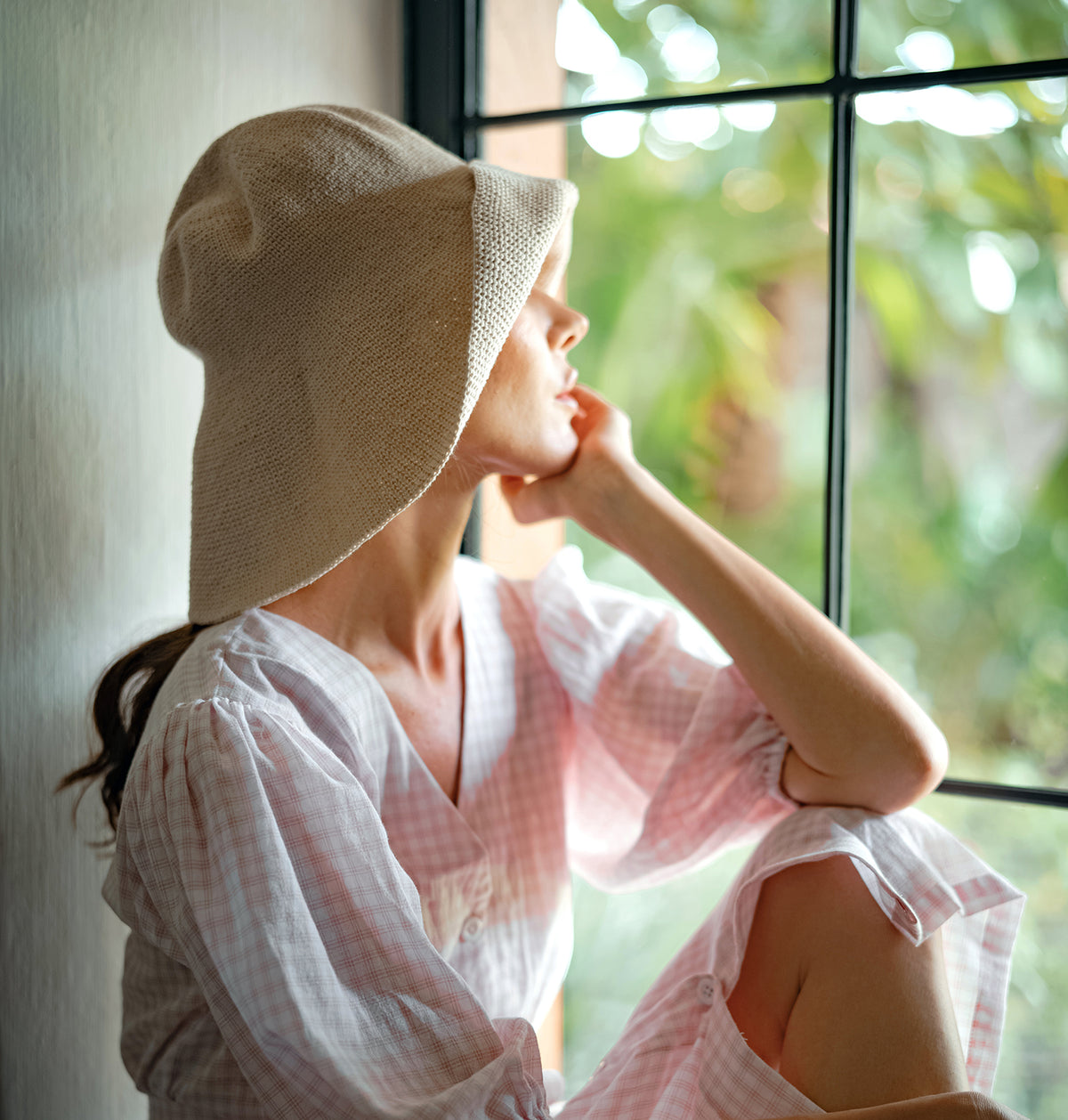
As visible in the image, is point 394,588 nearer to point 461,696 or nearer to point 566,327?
point 461,696

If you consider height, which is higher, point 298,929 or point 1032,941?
point 298,929

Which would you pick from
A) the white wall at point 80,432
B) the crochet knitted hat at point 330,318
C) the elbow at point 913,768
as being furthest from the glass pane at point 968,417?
the white wall at point 80,432

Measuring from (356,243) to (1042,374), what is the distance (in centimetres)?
91

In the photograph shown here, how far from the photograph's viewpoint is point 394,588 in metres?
0.94

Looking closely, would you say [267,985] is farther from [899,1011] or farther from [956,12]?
[956,12]

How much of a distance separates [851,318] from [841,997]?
680 millimetres

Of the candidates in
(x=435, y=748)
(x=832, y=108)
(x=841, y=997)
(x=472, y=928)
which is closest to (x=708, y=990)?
(x=841, y=997)

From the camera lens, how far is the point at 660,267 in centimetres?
139

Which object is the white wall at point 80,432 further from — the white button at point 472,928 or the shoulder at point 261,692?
the white button at point 472,928

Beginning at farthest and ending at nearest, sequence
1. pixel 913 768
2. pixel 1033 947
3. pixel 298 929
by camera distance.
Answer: pixel 1033 947
pixel 913 768
pixel 298 929

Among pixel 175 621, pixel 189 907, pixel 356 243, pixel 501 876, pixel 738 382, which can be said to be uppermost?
pixel 356 243

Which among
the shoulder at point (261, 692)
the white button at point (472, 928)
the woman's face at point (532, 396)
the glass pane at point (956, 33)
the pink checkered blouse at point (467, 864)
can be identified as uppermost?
the glass pane at point (956, 33)

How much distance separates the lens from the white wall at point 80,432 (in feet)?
2.75

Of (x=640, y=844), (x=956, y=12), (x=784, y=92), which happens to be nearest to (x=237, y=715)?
(x=640, y=844)
